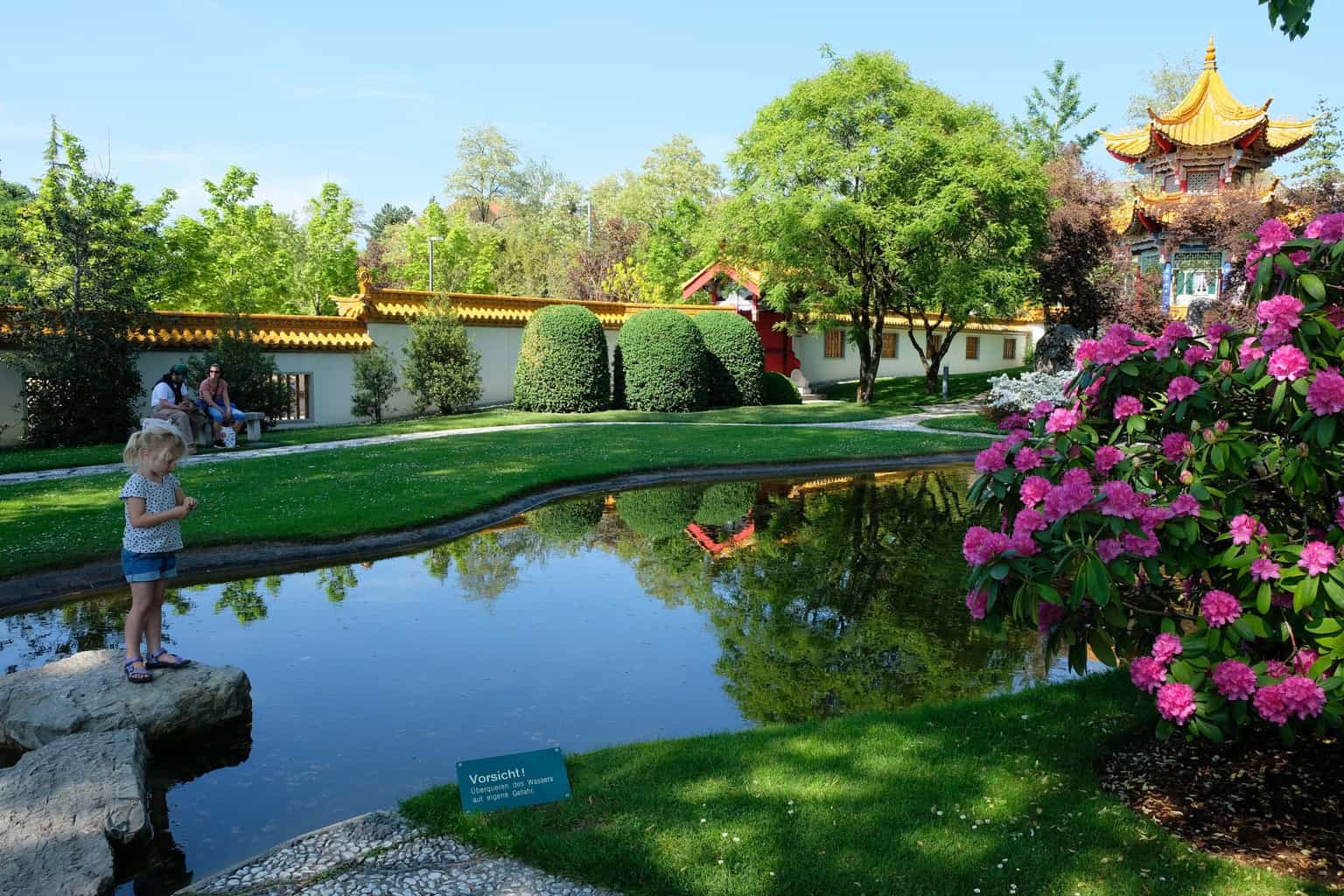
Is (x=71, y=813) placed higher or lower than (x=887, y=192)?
lower

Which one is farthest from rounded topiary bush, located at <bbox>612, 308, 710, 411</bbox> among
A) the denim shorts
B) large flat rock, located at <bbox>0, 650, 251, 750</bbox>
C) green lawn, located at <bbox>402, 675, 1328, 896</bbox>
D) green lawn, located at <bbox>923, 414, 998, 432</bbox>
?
green lawn, located at <bbox>402, 675, 1328, 896</bbox>

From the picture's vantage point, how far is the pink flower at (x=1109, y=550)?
11.2 ft

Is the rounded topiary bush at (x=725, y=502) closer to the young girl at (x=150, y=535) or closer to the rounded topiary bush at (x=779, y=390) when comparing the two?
the young girl at (x=150, y=535)

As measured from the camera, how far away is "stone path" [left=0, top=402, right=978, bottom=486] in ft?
47.0

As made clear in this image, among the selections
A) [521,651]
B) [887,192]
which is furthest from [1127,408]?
[887,192]

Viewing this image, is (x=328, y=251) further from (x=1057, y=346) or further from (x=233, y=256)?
(x=1057, y=346)

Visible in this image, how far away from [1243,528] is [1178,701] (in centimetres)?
70

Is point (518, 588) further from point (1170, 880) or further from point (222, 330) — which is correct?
point (222, 330)

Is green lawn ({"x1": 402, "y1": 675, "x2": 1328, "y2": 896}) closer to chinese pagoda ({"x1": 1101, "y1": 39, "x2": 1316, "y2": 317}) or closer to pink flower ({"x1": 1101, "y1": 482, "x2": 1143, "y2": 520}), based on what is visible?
pink flower ({"x1": 1101, "y1": 482, "x2": 1143, "y2": 520})

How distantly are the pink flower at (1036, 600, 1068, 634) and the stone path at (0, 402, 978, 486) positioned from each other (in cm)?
1396

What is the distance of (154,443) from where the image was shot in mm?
5820

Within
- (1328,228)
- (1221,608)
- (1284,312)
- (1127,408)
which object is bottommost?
(1221,608)

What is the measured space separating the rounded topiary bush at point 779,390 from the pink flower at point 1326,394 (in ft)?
88.7

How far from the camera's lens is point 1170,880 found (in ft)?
11.6
